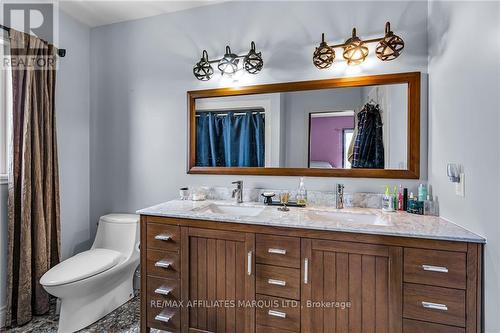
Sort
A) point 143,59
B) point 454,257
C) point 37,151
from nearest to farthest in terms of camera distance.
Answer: point 454,257 < point 37,151 < point 143,59

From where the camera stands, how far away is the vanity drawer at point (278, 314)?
1.48 meters

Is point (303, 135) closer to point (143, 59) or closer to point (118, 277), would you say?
point (143, 59)

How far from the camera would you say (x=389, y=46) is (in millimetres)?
1729

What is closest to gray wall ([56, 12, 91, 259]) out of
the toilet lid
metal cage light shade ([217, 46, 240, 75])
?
the toilet lid

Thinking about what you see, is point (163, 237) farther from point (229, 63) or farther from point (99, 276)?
point (229, 63)

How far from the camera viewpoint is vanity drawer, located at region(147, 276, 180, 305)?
1.71m

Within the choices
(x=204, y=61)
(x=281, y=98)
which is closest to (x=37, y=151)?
(x=204, y=61)

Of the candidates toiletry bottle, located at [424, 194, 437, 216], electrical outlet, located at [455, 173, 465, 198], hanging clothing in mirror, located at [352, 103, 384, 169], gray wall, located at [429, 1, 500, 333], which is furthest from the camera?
hanging clothing in mirror, located at [352, 103, 384, 169]

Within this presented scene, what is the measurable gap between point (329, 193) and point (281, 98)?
81cm

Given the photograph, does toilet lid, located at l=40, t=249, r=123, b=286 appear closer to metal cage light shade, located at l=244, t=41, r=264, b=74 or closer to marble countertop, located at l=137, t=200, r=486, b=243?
marble countertop, located at l=137, t=200, r=486, b=243

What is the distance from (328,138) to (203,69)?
114 cm

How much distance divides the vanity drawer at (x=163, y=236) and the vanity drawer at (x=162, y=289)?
212 mm

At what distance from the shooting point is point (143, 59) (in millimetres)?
2480

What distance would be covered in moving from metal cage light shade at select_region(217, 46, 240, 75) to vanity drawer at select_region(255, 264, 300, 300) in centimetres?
147
